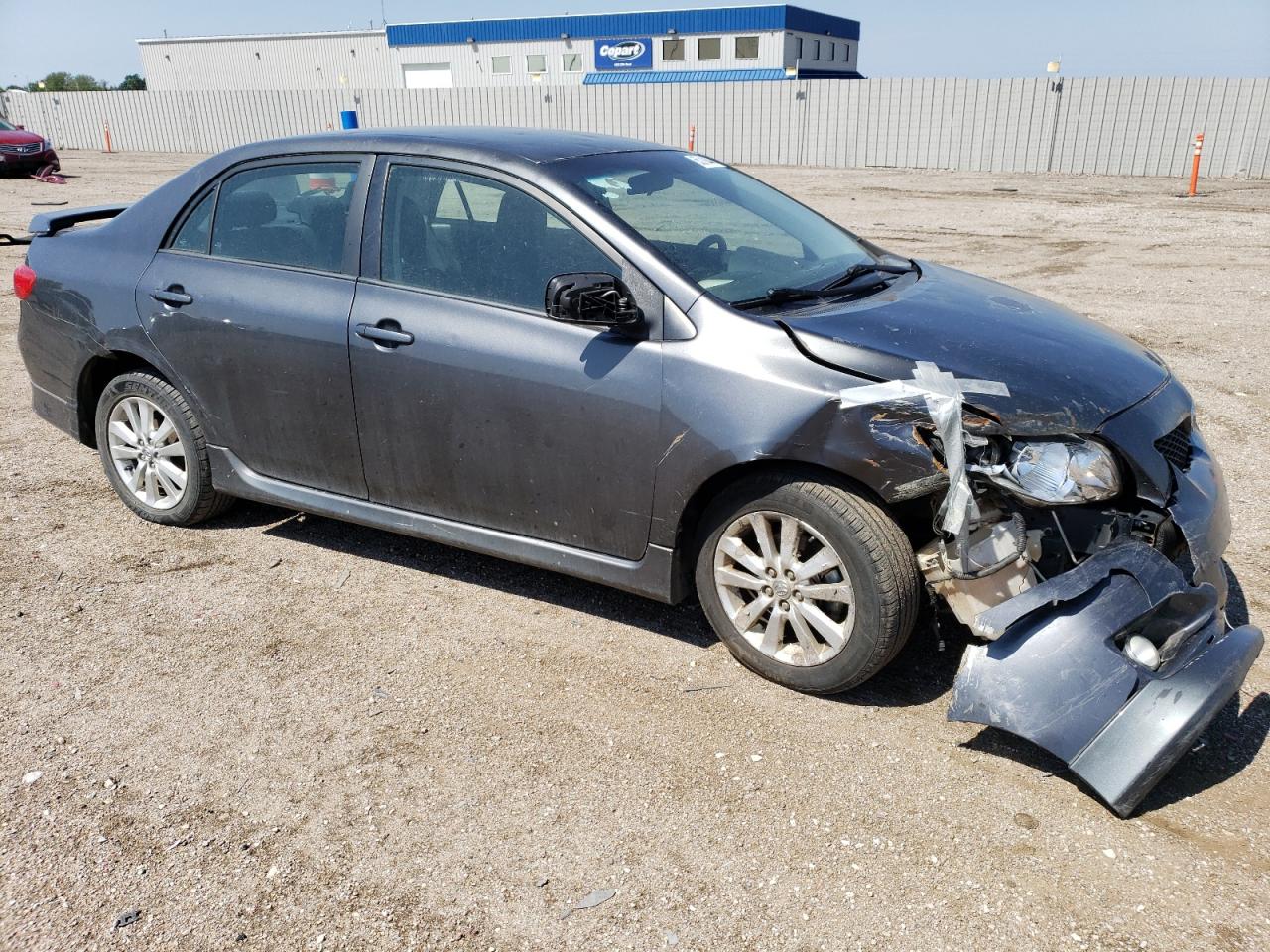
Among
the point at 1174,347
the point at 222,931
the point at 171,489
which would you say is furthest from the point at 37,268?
the point at 1174,347

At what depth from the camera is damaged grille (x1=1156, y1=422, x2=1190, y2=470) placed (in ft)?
11.4

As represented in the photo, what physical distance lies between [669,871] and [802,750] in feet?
2.35

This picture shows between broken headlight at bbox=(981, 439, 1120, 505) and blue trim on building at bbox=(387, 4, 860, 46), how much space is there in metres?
54.7

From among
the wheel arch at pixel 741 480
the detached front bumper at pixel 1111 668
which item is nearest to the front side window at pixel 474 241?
the wheel arch at pixel 741 480

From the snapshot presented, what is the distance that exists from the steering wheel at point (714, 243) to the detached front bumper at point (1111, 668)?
1727 millimetres

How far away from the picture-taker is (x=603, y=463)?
3.77 metres

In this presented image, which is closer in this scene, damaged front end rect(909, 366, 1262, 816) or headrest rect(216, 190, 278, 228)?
damaged front end rect(909, 366, 1262, 816)

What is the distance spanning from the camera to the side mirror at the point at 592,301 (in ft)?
11.7

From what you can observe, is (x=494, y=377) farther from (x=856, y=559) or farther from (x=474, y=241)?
(x=856, y=559)

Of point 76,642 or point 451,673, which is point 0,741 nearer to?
point 76,642

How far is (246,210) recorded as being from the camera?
4672mm

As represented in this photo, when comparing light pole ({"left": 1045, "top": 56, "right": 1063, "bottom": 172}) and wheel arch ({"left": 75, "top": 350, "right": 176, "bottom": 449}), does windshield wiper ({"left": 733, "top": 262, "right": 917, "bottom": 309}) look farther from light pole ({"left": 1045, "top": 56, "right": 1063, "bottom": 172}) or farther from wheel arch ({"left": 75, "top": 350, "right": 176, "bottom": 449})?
light pole ({"left": 1045, "top": 56, "right": 1063, "bottom": 172})

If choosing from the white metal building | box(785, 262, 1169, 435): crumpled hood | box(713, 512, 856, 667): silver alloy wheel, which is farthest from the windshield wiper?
the white metal building

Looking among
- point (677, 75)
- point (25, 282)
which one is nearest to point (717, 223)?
point (25, 282)
